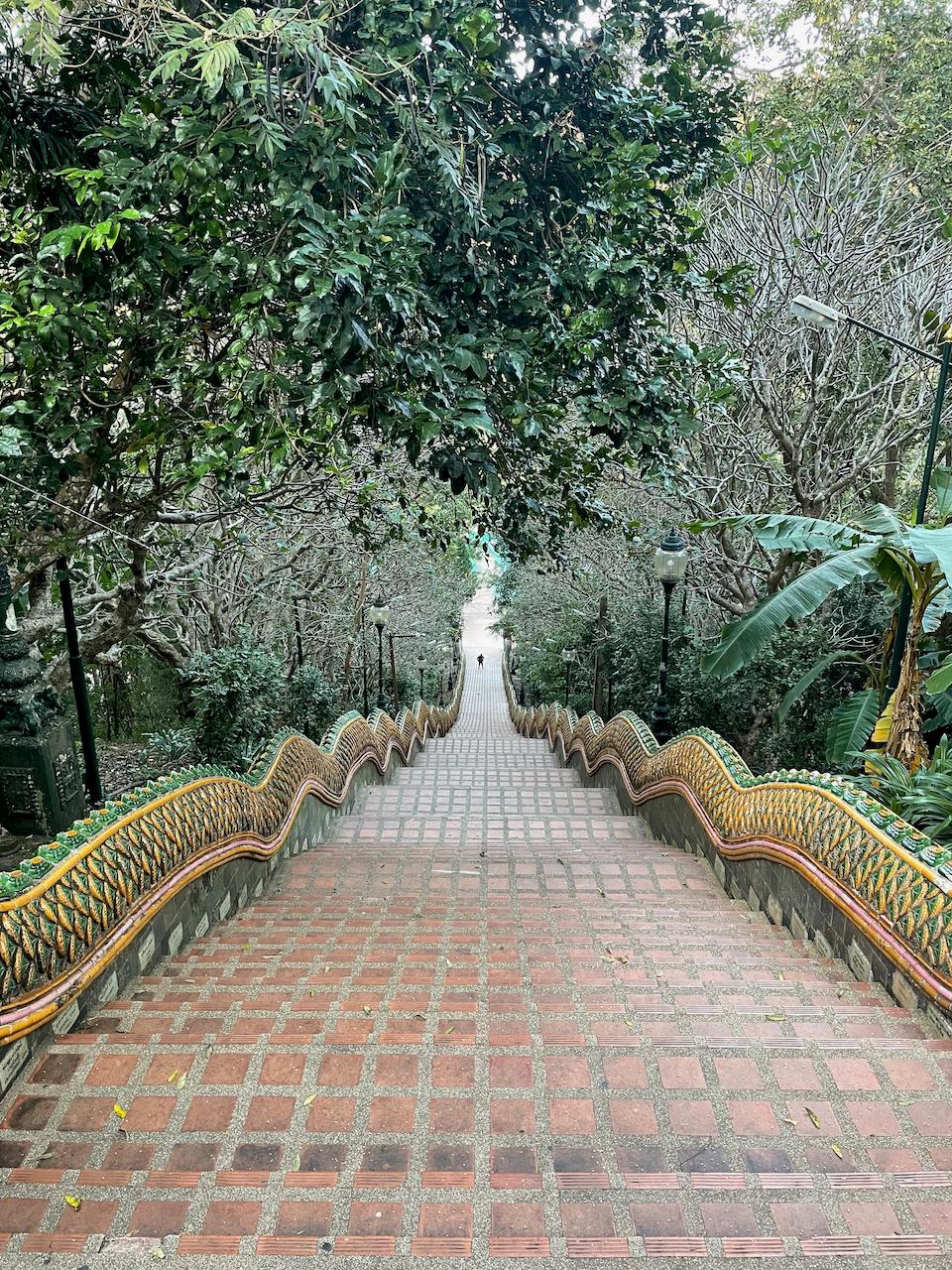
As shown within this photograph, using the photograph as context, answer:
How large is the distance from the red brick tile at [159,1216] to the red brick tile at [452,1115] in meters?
0.69

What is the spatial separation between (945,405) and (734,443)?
7.12ft

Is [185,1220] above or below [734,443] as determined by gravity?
below

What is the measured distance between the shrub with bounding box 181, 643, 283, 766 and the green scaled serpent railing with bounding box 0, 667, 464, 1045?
268 cm

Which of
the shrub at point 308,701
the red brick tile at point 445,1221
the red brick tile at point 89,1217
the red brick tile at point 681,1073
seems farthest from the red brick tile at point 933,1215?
the shrub at point 308,701

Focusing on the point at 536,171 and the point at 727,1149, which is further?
the point at 536,171

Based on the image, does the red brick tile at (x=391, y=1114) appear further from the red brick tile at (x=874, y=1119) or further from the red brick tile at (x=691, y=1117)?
the red brick tile at (x=874, y=1119)

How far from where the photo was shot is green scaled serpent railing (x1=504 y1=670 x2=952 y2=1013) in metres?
3.15

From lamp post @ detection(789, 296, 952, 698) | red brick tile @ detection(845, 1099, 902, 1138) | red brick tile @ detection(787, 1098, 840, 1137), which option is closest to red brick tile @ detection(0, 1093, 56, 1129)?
red brick tile @ detection(787, 1098, 840, 1137)

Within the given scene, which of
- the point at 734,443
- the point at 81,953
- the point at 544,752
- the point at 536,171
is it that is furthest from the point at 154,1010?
the point at 544,752

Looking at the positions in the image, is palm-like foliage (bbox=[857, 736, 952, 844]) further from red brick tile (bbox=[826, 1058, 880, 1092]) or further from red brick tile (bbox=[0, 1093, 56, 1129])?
Result: red brick tile (bbox=[0, 1093, 56, 1129])

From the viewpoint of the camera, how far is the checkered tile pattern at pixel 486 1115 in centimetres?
197

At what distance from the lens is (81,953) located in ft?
9.66

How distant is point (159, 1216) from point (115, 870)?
162 cm

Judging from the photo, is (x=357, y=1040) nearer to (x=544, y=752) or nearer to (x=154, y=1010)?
(x=154, y=1010)
